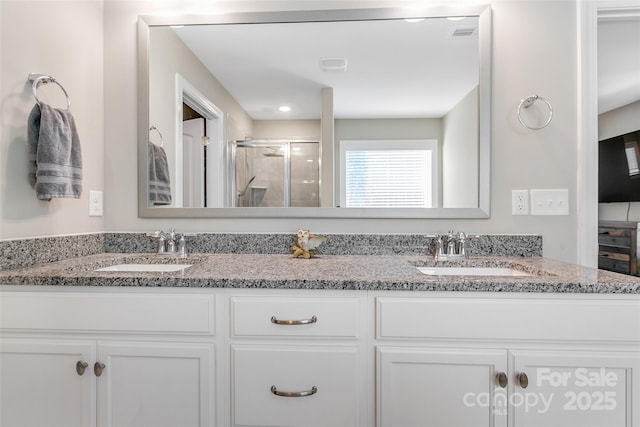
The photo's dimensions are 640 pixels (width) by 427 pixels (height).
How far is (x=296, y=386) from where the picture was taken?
103 centimetres

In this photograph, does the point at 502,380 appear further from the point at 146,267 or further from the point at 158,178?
the point at 158,178

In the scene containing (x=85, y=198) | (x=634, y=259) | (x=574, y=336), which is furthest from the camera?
(x=634, y=259)

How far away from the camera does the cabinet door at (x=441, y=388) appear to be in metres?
1.00

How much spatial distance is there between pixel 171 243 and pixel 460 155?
57.7 inches

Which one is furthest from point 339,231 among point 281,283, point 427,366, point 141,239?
point 141,239

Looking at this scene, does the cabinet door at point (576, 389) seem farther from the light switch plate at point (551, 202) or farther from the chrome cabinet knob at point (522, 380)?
the light switch plate at point (551, 202)

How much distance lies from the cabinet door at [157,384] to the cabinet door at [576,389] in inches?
38.0

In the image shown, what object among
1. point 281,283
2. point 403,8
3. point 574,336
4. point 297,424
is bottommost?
point 297,424

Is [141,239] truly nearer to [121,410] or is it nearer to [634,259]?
[121,410]

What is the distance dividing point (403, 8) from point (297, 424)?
1.80 meters

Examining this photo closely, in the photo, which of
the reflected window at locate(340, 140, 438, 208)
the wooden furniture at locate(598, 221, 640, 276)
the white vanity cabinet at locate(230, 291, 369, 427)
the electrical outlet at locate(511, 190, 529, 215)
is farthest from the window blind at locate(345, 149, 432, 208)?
the wooden furniture at locate(598, 221, 640, 276)

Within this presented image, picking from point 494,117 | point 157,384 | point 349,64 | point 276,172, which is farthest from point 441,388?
point 349,64

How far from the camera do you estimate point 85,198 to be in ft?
5.11

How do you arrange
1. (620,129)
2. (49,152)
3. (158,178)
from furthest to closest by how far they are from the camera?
1. (620,129)
2. (158,178)
3. (49,152)
